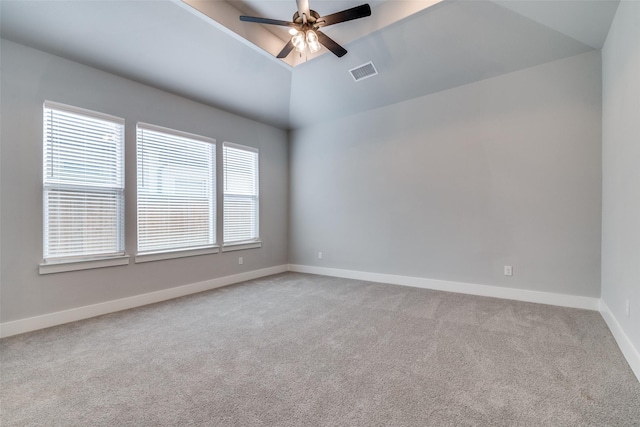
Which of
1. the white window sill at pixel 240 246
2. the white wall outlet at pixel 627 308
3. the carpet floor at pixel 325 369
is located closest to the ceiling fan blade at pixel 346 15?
the carpet floor at pixel 325 369

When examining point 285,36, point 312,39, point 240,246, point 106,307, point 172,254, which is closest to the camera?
point 312,39

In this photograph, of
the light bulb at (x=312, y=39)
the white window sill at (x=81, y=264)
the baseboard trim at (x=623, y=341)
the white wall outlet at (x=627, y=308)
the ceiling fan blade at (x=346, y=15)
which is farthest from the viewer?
the white window sill at (x=81, y=264)

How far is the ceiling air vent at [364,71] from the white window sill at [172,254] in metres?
3.38

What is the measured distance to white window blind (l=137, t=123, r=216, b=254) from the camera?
3693mm

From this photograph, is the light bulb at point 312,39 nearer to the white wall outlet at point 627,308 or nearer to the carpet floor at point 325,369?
the carpet floor at point 325,369

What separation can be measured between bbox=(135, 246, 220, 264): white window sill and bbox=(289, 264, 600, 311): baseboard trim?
6.64 feet

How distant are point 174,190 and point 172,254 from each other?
0.92m

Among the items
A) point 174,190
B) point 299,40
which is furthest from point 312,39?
point 174,190

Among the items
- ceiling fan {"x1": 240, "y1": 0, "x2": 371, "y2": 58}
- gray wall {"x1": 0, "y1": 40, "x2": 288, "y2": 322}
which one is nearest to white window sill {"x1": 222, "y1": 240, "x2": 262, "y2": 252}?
gray wall {"x1": 0, "y1": 40, "x2": 288, "y2": 322}

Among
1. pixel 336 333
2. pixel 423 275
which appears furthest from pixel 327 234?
pixel 336 333

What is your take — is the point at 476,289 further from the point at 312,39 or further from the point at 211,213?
the point at 211,213

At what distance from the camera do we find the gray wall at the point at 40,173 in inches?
106

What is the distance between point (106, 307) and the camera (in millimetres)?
3281

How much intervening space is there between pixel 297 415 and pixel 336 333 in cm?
113
